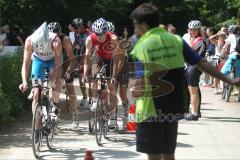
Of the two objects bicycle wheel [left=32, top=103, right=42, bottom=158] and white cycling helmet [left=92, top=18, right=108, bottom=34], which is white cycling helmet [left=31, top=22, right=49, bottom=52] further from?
white cycling helmet [left=92, top=18, right=108, bottom=34]

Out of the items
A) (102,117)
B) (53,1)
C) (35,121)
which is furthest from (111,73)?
(53,1)

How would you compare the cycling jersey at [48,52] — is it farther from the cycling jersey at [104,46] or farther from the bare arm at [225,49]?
the bare arm at [225,49]

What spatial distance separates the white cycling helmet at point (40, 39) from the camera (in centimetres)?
849

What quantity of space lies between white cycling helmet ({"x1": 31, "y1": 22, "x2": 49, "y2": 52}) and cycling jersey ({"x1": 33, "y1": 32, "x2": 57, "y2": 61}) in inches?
2.5

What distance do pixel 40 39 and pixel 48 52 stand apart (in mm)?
342

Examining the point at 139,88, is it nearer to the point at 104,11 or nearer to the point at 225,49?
the point at 225,49

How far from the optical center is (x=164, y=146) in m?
5.45

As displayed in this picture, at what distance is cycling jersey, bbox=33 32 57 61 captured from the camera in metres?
8.80

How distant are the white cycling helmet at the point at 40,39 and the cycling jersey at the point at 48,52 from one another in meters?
0.06

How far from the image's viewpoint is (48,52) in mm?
8852

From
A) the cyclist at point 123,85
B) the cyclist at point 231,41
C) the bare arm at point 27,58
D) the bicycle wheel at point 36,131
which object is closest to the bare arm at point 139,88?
the bicycle wheel at point 36,131

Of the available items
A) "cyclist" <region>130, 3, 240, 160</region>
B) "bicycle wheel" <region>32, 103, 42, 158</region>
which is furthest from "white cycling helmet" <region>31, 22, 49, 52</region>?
"cyclist" <region>130, 3, 240, 160</region>

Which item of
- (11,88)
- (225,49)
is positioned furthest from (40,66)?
(225,49)

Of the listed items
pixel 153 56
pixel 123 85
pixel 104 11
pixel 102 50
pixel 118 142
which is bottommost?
pixel 118 142
